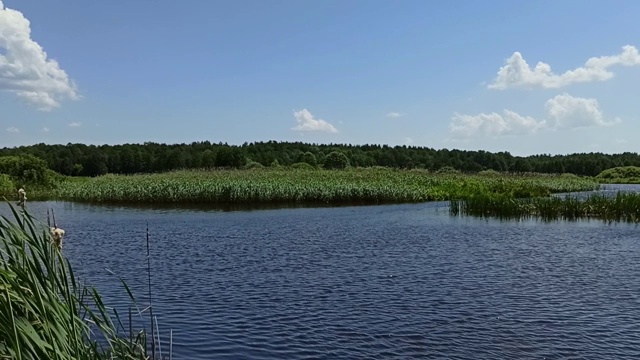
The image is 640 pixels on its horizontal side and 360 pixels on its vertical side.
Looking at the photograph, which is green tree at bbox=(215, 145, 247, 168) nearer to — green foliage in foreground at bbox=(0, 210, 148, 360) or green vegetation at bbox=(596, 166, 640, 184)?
green vegetation at bbox=(596, 166, 640, 184)

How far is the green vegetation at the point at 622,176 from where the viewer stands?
88625 millimetres

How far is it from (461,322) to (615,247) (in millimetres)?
12347

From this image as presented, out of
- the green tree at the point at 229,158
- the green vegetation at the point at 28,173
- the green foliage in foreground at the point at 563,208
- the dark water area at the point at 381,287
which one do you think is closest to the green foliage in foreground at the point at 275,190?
the green vegetation at the point at 28,173

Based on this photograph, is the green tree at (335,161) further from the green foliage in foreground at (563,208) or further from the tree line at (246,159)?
the green foliage in foreground at (563,208)

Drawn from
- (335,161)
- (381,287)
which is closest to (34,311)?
(381,287)

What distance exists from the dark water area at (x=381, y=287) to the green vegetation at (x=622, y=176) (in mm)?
69552

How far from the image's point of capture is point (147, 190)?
43188 mm

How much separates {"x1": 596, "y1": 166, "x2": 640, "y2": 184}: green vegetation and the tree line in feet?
57.4

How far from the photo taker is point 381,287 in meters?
14.5

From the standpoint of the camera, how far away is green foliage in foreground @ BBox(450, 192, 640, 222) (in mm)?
30031

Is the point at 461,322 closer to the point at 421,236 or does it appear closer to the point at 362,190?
the point at 421,236

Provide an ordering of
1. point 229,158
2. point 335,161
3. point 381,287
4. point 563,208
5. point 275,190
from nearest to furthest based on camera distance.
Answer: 1. point 381,287
2. point 563,208
3. point 275,190
4. point 335,161
5. point 229,158

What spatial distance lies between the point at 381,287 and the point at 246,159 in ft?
235

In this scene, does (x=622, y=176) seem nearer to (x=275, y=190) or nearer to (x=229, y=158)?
(x=229, y=158)
